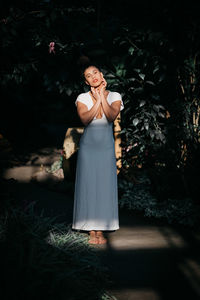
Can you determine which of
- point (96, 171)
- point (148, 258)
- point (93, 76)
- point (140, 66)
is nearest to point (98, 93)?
point (93, 76)

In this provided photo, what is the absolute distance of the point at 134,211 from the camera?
5.39 m

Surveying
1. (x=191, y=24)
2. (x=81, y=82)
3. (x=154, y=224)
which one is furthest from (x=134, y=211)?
(x=191, y=24)

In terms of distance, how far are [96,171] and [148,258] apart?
91 centimetres

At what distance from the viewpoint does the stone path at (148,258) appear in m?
3.14

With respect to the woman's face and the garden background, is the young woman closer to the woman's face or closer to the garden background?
the woman's face

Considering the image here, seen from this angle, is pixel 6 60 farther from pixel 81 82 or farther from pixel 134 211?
pixel 134 211

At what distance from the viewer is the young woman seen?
397 centimetres

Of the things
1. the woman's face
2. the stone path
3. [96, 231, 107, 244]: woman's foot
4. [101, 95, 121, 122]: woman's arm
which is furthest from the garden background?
[101, 95, 121, 122]: woman's arm

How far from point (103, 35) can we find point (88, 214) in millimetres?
2562

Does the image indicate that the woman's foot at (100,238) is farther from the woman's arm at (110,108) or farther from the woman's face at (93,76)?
the woman's face at (93,76)

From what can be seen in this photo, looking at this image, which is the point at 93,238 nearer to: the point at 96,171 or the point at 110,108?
the point at 96,171

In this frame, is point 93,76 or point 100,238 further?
point 100,238

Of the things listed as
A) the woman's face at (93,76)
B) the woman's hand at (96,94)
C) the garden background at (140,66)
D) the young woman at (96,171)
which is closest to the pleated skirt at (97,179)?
the young woman at (96,171)

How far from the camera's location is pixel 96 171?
404cm
